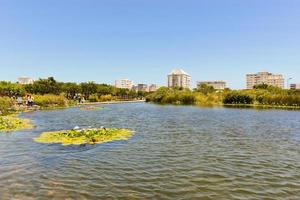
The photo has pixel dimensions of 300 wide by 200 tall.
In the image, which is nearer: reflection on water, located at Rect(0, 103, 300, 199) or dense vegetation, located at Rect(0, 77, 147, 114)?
reflection on water, located at Rect(0, 103, 300, 199)

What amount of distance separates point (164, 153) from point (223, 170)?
463 centimetres

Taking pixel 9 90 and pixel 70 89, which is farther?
pixel 70 89

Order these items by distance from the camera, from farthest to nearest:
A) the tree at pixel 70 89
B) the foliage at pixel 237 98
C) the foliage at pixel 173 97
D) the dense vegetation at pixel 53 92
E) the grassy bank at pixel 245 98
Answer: the tree at pixel 70 89, the foliage at pixel 173 97, the foliage at pixel 237 98, the grassy bank at pixel 245 98, the dense vegetation at pixel 53 92

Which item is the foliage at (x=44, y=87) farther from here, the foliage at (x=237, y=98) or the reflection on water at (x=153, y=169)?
the reflection on water at (x=153, y=169)

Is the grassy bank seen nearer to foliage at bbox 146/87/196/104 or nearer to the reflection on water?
foliage at bbox 146/87/196/104

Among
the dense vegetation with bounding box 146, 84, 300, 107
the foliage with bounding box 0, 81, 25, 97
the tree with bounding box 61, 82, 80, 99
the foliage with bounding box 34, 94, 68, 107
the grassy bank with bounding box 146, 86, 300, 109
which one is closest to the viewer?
the foliage with bounding box 34, 94, 68, 107

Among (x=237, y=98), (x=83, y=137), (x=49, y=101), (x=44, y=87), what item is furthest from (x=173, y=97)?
(x=83, y=137)

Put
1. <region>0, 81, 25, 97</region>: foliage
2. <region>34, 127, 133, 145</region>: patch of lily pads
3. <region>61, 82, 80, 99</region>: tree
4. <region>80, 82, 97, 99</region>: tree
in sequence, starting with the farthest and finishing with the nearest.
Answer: <region>80, 82, 97, 99</region>: tree → <region>61, 82, 80, 99</region>: tree → <region>0, 81, 25, 97</region>: foliage → <region>34, 127, 133, 145</region>: patch of lily pads

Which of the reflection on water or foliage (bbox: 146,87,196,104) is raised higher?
foliage (bbox: 146,87,196,104)

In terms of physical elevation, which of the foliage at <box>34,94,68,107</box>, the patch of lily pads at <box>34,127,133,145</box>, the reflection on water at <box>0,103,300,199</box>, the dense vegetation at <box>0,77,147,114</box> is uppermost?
the dense vegetation at <box>0,77,147,114</box>

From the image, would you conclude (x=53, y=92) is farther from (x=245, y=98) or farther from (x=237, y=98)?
(x=245, y=98)

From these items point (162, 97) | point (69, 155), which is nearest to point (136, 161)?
point (69, 155)

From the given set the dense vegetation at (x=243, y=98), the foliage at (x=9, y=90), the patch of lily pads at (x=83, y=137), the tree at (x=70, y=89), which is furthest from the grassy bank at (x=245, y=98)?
the patch of lily pads at (x=83, y=137)

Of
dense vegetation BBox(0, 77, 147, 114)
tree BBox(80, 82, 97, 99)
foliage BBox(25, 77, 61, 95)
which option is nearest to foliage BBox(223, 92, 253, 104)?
dense vegetation BBox(0, 77, 147, 114)
